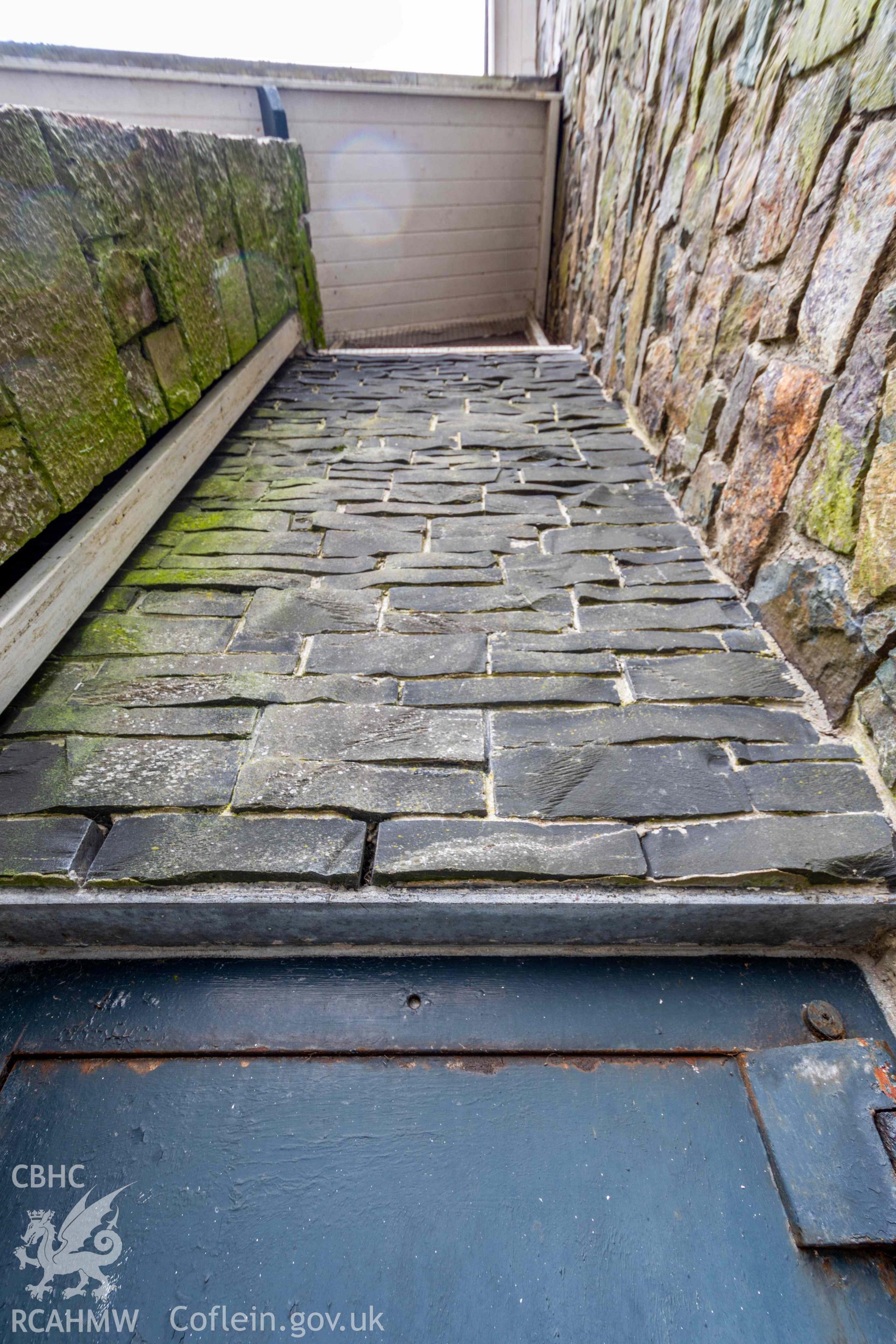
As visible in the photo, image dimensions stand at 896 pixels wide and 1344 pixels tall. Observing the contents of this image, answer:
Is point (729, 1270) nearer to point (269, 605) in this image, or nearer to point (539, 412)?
point (269, 605)

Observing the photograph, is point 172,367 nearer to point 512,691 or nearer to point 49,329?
point 49,329

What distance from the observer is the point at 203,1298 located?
3.10ft

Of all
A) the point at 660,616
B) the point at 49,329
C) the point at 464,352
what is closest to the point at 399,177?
the point at 464,352

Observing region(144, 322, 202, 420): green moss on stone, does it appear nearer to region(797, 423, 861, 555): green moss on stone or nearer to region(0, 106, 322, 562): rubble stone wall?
region(0, 106, 322, 562): rubble stone wall

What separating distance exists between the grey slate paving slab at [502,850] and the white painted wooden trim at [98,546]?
45.1 inches

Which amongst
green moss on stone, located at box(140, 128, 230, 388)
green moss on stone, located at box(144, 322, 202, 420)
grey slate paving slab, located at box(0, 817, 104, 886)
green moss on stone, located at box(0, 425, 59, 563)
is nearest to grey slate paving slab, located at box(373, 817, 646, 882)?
grey slate paving slab, located at box(0, 817, 104, 886)

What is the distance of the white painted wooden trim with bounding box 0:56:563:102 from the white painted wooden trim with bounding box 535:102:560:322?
0.20m

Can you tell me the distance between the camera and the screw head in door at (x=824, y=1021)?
1167 mm

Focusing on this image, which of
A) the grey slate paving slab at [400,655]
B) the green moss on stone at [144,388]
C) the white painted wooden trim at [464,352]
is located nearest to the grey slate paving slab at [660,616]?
the grey slate paving slab at [400,655]

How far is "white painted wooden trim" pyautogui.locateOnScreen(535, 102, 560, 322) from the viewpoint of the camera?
20.5 feet

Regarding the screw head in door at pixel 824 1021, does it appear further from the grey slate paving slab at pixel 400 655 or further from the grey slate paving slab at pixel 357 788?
the grey slate paving slab at pixel 400 655

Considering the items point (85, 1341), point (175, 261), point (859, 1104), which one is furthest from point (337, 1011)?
point (175, 261)

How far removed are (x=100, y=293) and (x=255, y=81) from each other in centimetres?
550

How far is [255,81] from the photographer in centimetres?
557
